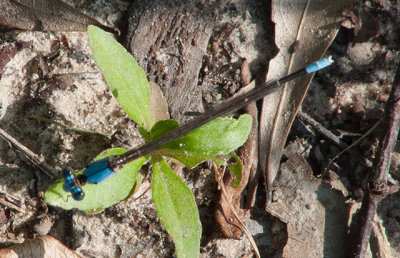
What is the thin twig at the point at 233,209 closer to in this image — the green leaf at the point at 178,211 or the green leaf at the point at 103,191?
the green leaf at the point at 178,211

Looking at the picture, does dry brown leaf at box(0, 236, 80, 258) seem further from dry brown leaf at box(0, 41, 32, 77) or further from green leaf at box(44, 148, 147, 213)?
dry brown leaf at box(0, 41, 32, 77)

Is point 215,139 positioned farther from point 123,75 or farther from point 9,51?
point 9,51

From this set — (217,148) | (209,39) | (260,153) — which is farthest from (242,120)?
(209,39)

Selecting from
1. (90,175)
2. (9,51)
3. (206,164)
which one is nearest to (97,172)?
(90,175)

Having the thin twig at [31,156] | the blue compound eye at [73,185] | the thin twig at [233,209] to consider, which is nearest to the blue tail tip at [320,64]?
the thin twig at [233,209]

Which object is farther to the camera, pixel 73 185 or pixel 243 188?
pixel 243 188

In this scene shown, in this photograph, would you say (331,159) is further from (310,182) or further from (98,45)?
(98,45)

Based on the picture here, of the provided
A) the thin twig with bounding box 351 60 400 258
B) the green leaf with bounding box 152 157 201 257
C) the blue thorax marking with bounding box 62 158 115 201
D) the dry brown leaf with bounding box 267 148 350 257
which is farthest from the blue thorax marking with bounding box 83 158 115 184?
the thin twig with bounding box 351 60 400 258
